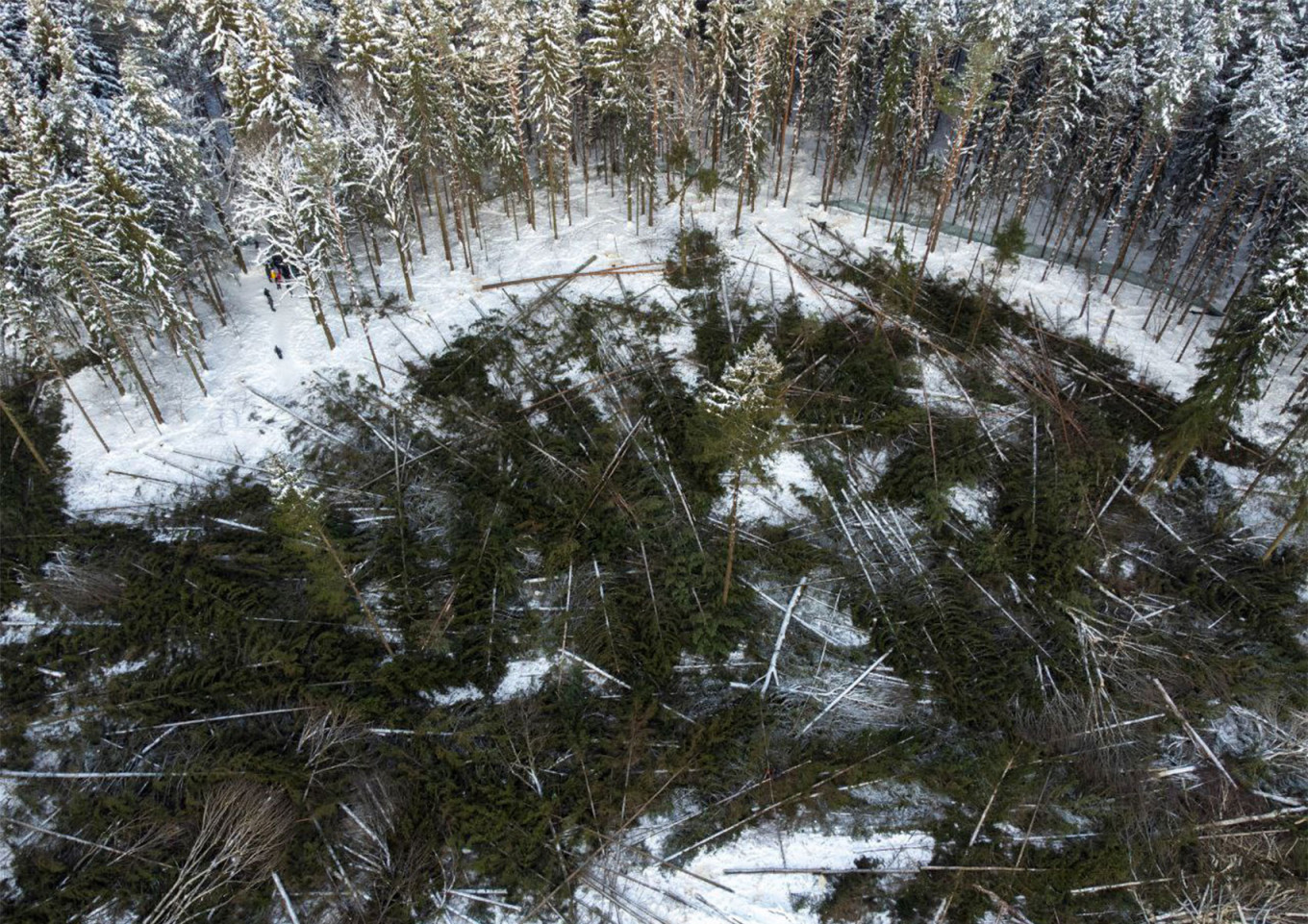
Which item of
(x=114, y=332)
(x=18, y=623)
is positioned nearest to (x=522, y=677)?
(x=18, y=623)

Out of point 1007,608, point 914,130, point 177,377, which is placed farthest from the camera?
point 914,130

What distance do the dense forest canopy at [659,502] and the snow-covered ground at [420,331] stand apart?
401 mm

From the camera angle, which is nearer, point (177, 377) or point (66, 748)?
point (66, 748)

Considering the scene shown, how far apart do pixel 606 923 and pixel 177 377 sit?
25.2 meters

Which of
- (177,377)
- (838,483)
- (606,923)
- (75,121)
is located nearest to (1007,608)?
(838,483)

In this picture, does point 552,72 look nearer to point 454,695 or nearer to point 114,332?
point 114,332

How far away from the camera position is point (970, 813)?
48.3ft

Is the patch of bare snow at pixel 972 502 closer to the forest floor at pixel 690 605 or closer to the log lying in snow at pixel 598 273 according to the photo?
the forest floor at pixel 690 605

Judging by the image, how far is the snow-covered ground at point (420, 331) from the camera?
23469mm

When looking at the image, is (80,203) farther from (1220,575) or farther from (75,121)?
(1220,575)

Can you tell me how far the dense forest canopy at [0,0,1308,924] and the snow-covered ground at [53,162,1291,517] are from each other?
0.40 meters

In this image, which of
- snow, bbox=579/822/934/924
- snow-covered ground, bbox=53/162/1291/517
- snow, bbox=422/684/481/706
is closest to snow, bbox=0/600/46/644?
snow-covered ground, bbox=53/162/1291/517

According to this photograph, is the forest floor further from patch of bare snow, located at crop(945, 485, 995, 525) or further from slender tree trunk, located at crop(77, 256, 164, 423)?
slender tree trunk, located at crop(77, 256, 164, 423)

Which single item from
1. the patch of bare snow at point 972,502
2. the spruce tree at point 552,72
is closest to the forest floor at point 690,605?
the patch of bare snow at point 972,502
